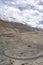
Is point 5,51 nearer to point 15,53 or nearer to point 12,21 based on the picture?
point 15,53

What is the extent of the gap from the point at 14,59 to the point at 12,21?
229ft

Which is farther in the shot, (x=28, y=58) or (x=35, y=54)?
(x=35, y=54)

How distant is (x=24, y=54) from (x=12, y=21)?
2661 inches

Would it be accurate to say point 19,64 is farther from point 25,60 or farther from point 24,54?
point 24,54

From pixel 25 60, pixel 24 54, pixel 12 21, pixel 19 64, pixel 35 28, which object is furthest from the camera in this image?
pixel 35 28

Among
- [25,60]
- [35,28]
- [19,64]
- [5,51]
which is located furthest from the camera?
[35,28]

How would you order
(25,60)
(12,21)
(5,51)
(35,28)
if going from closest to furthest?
(25,60) → (5,51) → (12,21) → (35,28)

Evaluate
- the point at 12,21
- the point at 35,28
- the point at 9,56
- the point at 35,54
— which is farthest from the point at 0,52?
the point at 35,28

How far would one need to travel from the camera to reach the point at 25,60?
2012cm

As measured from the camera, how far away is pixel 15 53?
2300cm

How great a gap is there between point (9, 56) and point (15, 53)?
1.70m

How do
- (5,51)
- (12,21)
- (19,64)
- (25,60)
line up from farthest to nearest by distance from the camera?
(12,21), (5,51), (25,60), (19,64)

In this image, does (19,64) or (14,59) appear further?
(14,59)

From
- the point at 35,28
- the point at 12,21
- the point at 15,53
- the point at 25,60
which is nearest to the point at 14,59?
the point at 25,60
